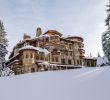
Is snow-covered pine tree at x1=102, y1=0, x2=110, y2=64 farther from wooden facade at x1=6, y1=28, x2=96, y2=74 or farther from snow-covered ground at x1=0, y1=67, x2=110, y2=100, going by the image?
snow-covered ground at x1=0, y1=67, x2=110, y2=100

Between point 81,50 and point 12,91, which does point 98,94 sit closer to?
point 12,91

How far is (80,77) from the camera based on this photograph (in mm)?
15820

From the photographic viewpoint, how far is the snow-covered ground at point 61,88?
12.5m

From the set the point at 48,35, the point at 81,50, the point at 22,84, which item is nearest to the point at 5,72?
the point at 48,35

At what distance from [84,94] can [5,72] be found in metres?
34.7

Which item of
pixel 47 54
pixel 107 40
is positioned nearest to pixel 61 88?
pixel 107 40

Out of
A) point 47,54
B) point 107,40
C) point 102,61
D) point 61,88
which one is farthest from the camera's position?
point 102,61

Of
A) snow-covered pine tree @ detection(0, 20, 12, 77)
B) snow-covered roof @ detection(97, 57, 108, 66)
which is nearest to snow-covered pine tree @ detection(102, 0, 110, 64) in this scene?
snow-covered roof @ detection(97, 57, 108, 66)

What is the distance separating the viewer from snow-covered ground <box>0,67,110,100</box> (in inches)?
491

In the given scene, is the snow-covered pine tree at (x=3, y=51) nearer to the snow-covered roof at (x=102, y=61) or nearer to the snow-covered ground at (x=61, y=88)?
the snow-covered roof at (x=102, y=61)

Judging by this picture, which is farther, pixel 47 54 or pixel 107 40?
pixel 47 54

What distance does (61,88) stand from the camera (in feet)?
45.8

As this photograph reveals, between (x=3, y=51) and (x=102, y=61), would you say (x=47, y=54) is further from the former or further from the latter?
(x=102, y=61)

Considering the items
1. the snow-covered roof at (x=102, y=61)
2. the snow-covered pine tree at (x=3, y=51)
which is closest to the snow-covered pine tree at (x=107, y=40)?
the snow-covered roof at (x=102, y=61)
